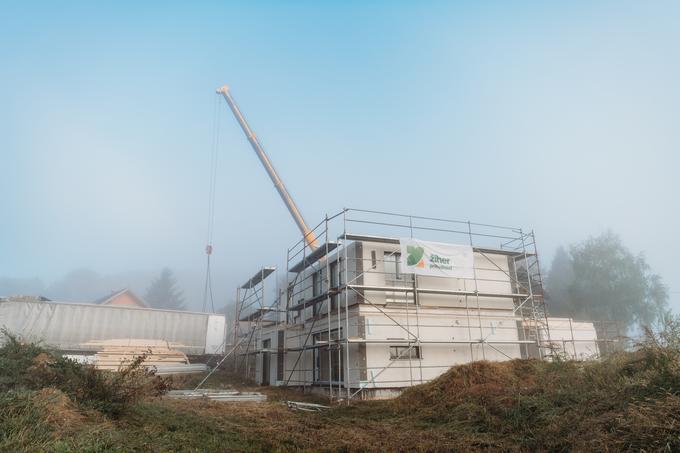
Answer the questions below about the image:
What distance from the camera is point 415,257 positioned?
1612 cm

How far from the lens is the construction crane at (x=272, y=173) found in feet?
87.7

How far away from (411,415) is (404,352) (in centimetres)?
497

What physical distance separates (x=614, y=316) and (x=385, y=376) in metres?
39.7

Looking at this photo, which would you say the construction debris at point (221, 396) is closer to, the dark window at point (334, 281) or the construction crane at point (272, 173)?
the dark window at point (334, 281)

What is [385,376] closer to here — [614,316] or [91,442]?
[91,442]

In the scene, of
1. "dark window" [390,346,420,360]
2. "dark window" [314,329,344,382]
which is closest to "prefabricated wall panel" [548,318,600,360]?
"dark window" [390,346,420,360]

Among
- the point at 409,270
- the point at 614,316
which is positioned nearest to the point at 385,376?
the point at 409,270

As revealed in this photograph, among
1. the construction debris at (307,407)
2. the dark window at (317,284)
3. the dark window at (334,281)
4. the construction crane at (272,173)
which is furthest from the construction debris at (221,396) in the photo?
the construction crane at (272,173)

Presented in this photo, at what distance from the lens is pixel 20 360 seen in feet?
38.2

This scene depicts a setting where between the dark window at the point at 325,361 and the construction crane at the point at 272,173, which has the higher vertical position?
the construction crane at the point at 272,173

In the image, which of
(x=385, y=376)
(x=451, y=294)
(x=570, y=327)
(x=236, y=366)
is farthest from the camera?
(x=236, y=366)

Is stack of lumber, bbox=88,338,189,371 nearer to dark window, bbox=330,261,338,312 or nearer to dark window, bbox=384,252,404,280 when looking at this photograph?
dark window, bbox=330,261,338,312

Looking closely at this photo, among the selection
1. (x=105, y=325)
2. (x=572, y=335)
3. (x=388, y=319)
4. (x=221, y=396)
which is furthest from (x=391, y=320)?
(x=105, y=325)

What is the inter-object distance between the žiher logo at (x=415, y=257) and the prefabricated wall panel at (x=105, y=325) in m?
16.6
